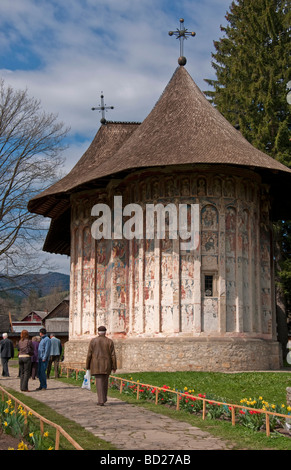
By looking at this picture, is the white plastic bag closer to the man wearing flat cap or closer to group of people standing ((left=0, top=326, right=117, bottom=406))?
group of people standing ((left=0, top=326, right=117, bottom=406))

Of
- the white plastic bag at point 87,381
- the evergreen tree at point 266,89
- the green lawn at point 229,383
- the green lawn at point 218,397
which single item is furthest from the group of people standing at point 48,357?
the evergreen tree at point 266,89

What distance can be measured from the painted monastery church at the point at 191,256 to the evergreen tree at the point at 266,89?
6687mm

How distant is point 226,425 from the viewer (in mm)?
9320

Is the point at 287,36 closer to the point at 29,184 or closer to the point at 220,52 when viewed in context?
the point at 220,52

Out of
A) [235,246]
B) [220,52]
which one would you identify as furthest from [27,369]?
[220,52]

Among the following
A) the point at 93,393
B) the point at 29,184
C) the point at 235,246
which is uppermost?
the point at 29,184

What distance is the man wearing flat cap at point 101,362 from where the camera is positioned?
11703 mm

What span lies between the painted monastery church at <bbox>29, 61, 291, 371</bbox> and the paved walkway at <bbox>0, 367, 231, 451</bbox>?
23.4 ft

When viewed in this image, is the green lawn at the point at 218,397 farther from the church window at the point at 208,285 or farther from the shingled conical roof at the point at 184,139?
the shingled conical roof at the point at 184,139

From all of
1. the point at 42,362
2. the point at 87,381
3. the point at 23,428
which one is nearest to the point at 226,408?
the point at 23,428

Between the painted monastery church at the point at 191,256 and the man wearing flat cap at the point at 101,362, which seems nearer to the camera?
the man wearing flat cap at the point at 101,362

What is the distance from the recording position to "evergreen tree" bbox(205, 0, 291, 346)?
29.9 m

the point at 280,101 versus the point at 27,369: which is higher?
the point at 280,101

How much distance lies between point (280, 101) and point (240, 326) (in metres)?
14.1
